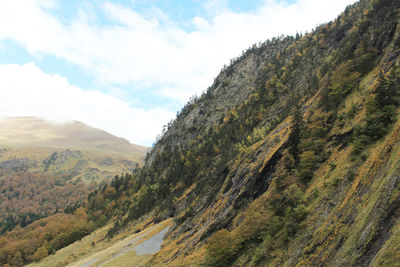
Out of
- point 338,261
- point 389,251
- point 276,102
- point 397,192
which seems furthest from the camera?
point 276,102

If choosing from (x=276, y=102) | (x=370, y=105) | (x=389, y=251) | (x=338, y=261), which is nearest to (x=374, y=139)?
(x=370, y=105)

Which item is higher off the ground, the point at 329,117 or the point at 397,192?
the point at 329,117

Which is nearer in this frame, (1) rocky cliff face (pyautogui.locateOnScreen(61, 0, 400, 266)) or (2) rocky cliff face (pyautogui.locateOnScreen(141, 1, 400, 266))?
Result: (2) rocky cliff face (pyautogui.locateOnScreen(141, 1, 400, 266))

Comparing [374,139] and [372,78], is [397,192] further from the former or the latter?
[372,78]

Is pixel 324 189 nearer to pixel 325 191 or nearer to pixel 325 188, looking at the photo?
pixel 325 188

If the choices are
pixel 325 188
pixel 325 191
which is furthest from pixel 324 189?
pixel 325 191

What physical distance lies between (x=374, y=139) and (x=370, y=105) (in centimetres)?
378

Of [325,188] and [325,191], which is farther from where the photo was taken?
[325,188]

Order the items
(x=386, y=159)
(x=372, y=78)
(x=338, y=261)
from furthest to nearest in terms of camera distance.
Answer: (x=372, y=78) → (x=386, y=159) → (x=338, y=261)

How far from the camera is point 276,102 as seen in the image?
9075 cm

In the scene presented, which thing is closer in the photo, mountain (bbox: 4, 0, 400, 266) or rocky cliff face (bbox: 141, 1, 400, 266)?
rocky cliff face (bbox: 141, 1, 400, 266)

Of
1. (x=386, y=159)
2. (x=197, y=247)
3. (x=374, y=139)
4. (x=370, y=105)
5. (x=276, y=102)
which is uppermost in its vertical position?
(x=276, y=102)

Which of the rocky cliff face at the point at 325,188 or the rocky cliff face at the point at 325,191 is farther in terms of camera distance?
the rocky cliff face at the point at 325,188

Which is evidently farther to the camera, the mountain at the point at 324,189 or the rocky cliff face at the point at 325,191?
the mountain at the point at 324,189
